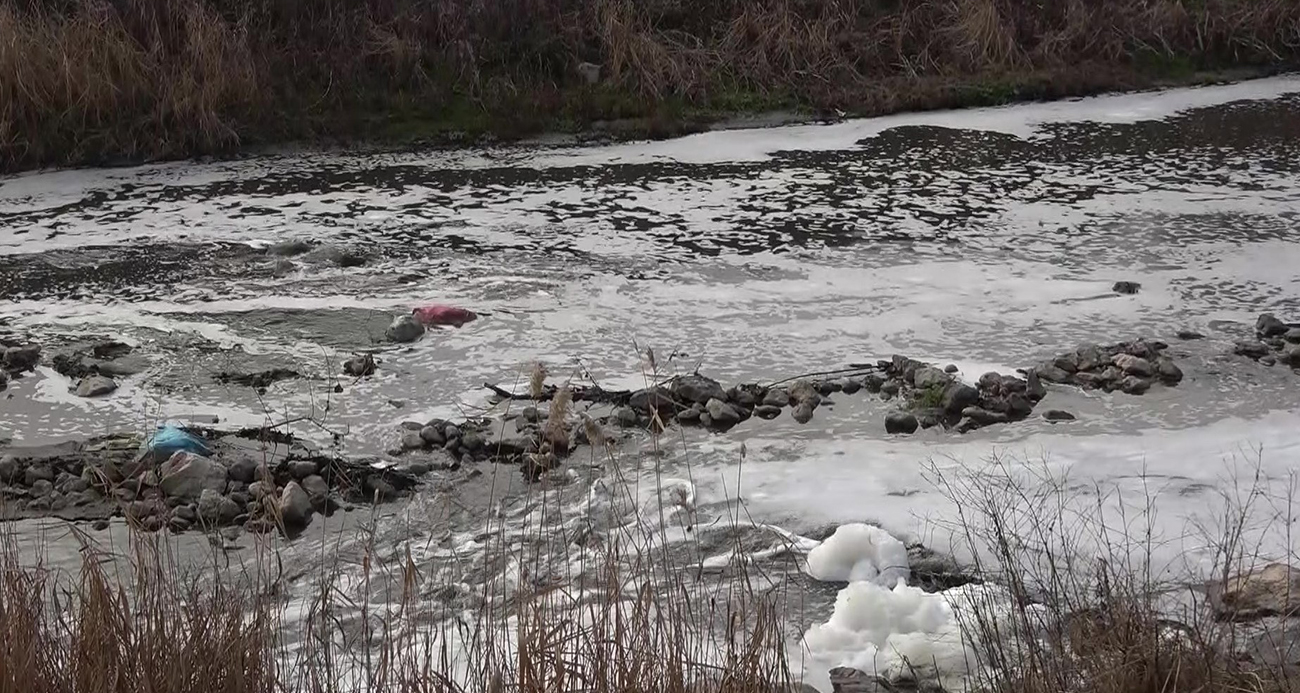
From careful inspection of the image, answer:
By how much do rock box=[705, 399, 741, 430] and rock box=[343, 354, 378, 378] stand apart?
61.0 inches

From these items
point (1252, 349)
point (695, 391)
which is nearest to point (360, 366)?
point (695, 391)

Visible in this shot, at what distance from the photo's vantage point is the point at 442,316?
651cm

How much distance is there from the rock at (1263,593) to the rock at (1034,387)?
1.77m

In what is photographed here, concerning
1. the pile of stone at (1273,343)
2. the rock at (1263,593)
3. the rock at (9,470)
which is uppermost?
the rock at (1263,593)

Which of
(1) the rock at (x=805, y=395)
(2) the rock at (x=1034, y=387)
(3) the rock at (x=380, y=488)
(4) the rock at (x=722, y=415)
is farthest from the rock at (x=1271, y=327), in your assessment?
(3) the rock at (x=380, y=488)

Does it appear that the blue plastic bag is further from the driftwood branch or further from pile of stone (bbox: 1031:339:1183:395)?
pile of stone (bbox: 1031:339:1183:395)

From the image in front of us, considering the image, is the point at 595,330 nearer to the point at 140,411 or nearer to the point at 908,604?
the point at 140,411

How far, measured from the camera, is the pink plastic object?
648 cm

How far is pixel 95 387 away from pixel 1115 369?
436 cm

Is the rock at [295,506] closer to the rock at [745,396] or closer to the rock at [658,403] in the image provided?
the rock at [658,403]

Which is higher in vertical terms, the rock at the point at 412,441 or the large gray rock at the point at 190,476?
the large gray rock at the point at 190,476

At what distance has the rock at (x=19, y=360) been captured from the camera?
596cm

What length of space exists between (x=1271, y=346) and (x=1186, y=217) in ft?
7.47

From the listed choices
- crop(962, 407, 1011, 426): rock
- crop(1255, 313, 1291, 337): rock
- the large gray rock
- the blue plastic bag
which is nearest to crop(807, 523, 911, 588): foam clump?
crop(962, 407, 1011, 426): rock
